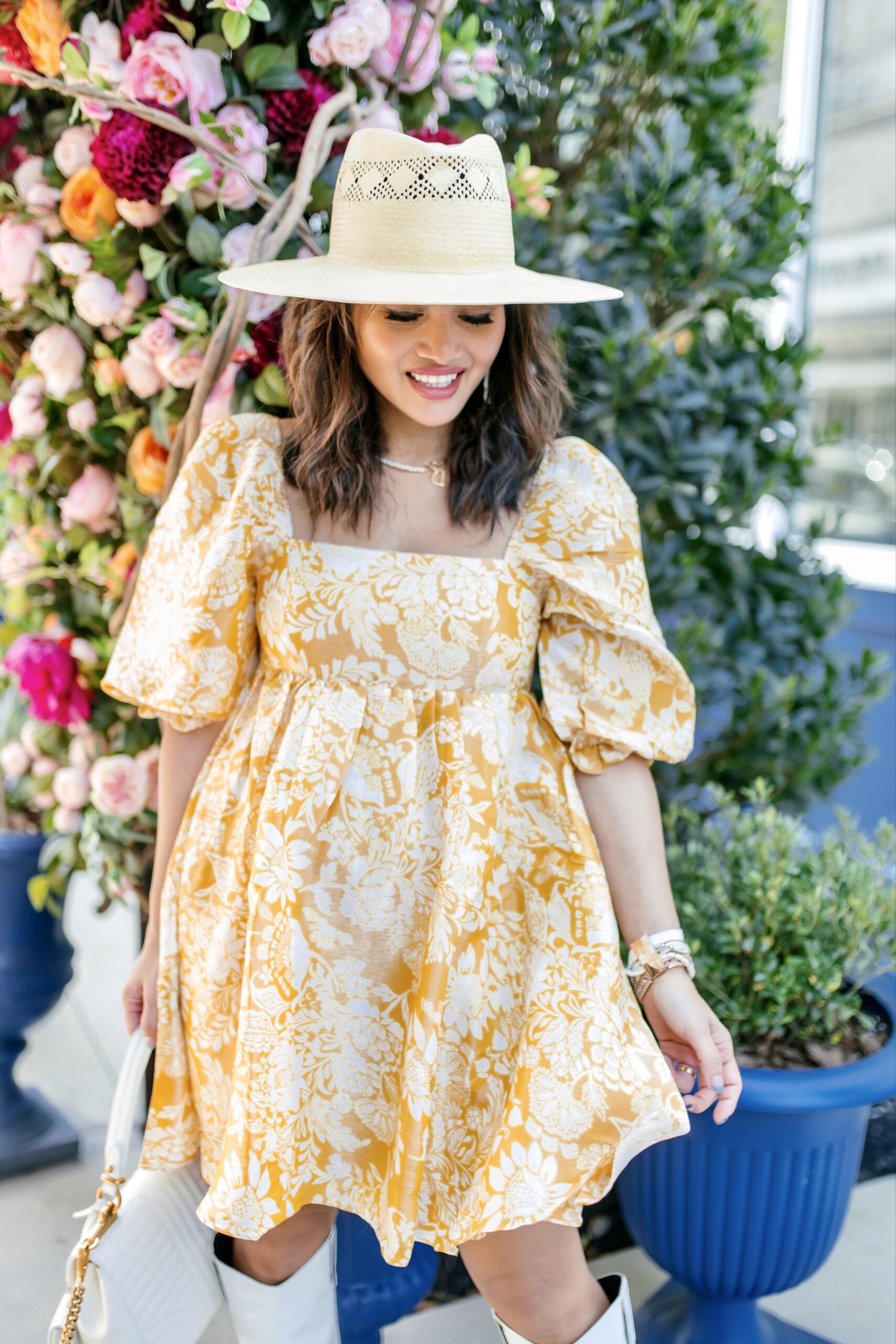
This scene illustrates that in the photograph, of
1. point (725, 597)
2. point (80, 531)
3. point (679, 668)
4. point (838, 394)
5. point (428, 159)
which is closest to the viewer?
point (428, 159)

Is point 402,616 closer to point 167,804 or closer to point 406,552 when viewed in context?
point 406,552

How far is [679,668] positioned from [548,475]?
26 centimetres

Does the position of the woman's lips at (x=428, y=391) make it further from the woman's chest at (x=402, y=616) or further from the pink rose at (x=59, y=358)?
the pink rose at (x=59, y=358)

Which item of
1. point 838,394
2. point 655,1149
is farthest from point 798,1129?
point 838,394

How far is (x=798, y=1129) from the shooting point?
→ 57.5 inches

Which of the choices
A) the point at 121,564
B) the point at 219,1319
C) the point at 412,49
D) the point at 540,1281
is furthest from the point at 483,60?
the point at 219,1319

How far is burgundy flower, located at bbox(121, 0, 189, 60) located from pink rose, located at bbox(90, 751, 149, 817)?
0.95 meters

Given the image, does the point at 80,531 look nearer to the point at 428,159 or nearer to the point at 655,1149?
the point at 428,159

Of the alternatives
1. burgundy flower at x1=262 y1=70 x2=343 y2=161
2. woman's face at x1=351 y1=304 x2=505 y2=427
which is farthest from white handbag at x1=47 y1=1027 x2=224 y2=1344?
burgundy flower at x1=262 y1=70 x2=343 y2=161

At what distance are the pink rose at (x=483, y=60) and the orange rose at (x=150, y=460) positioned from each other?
651 mm

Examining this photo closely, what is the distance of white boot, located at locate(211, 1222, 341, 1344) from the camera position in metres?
1.27

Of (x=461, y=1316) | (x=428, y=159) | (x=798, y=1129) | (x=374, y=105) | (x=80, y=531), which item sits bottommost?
(x=461, y=1316)

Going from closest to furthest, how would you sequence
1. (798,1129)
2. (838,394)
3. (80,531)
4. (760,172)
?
(798,1129), (80,531), (760,172), (838,394)

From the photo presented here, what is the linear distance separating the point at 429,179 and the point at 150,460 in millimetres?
612
